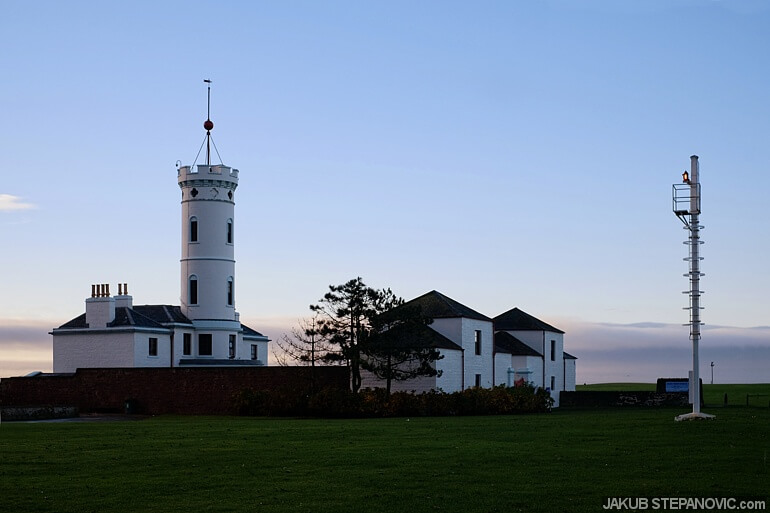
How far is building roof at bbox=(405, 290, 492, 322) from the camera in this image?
5866cm

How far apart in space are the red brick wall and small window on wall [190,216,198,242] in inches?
643

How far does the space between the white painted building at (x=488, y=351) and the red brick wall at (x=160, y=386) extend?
5389 mm

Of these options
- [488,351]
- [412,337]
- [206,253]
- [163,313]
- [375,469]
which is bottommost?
[375,469]

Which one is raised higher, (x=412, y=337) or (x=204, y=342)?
(x=412, y=337)

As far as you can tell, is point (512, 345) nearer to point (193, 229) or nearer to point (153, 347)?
point (193, 229)

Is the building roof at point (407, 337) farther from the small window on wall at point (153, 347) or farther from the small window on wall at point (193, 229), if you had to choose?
the small window on wall at point (193, 229)

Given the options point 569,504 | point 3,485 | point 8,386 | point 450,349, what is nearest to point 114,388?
point 8,386

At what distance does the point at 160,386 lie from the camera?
52.1 m

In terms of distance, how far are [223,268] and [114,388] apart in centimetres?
1685

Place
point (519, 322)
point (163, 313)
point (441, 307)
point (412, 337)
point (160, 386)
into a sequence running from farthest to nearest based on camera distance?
1. point (519, 322)
2. point (163, 313)
3. point (441, 307)
4. point (160, 386)
5. point (412, 337)

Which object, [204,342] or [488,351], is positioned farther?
[204,342]

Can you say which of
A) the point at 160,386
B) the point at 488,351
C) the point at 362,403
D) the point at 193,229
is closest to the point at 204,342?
the point at 193,229

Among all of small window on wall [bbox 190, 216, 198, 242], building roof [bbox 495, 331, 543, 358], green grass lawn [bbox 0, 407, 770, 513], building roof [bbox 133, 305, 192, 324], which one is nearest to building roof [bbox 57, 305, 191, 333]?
building roof [bbox 133, 305, 192, 324]

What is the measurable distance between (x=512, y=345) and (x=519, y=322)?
3388mm
